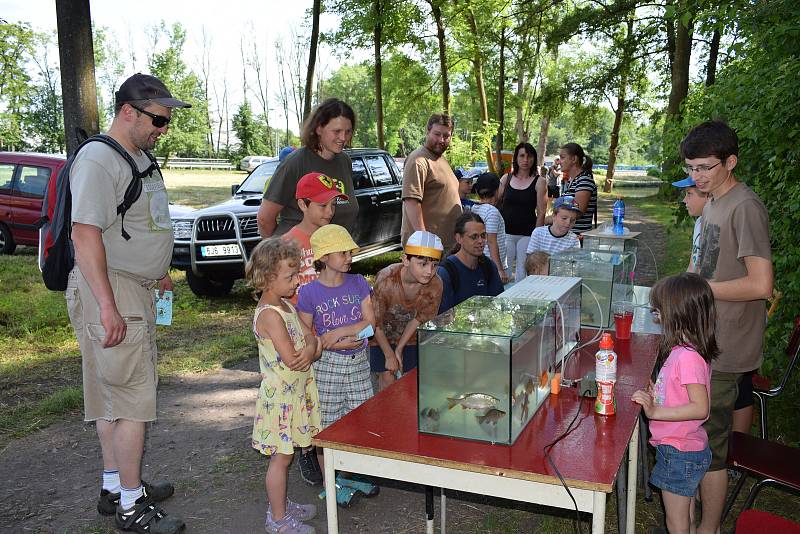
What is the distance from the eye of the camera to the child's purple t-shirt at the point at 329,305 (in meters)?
3.36

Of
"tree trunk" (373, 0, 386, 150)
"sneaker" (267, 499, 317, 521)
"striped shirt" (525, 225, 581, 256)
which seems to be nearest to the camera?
"sneaker" (267, 499, 317, 521)

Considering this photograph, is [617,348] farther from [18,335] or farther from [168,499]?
[18,335]

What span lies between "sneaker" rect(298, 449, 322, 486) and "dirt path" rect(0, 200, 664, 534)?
50mm

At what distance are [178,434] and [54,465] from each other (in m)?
0.82


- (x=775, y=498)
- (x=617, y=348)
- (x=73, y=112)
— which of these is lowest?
(x=775, y=498)

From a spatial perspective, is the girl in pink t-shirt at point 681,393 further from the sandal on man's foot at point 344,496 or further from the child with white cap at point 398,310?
the sandal on man's foot at point 344,496

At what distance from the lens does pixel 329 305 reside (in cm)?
337

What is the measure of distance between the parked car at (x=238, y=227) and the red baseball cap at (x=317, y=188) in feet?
12.0

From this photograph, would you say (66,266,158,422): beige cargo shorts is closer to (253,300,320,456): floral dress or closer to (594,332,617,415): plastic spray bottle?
(253,300,320,456): floral dress

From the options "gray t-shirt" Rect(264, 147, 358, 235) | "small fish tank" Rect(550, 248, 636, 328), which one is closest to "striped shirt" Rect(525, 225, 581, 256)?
"small fish tank" Rect(550, 248, 636, 328)

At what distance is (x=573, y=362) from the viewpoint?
122 inches

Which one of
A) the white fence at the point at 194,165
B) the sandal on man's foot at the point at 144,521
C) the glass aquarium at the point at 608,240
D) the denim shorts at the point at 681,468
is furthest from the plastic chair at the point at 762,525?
the white fence at the point at 194,165

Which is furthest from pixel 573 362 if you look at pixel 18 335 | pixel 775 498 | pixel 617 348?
pixel 18 335

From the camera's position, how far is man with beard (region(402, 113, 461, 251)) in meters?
5.25
